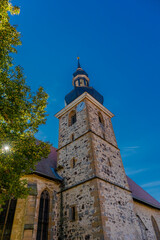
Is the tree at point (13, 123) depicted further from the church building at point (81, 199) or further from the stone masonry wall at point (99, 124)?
the stone masonry wall at point (99, 124)

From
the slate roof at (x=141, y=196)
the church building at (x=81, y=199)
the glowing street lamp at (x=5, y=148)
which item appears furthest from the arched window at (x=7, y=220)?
the slate roof at (x=141, y=196)

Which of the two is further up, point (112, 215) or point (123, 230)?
point (112, 215)

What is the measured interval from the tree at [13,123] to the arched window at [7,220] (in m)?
2.60

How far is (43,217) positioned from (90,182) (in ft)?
11.3

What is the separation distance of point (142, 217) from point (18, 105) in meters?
13.7

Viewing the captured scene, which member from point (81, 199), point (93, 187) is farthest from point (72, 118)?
point (81, 199)

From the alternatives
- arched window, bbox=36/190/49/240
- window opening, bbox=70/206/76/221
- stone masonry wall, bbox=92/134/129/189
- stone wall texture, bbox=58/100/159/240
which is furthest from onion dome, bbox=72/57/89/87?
window opening, bbox=70/206/76/221

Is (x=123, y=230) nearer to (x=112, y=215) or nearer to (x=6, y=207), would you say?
(x=112, y=215)

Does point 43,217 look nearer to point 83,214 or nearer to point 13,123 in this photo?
point 83,214

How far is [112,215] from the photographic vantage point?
937 centimetres

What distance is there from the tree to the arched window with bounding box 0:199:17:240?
260 centimetres

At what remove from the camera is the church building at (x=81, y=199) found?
877 centimetres

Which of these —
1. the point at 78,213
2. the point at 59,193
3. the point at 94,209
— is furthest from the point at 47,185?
the point at 94,209

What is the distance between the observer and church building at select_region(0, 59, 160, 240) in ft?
28.8
